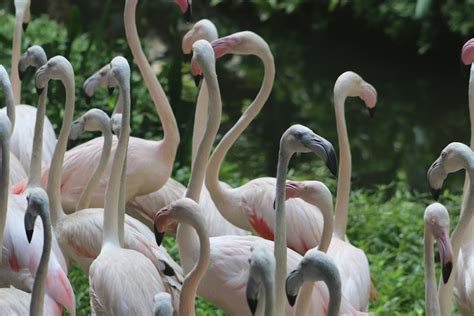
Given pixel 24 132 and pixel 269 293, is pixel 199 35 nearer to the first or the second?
pixel 24 132

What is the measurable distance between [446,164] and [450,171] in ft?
0.13

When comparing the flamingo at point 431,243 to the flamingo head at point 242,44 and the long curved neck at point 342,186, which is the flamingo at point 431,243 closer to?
the long curved neck at point 342,186

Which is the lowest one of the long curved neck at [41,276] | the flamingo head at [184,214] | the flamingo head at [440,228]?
the long curved neck at [41,276]

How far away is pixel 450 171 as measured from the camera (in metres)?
4.23

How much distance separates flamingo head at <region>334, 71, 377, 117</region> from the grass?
1.04 m

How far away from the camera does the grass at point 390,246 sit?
5.69 m

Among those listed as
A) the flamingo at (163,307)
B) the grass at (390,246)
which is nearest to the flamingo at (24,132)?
the grass at (390,246)

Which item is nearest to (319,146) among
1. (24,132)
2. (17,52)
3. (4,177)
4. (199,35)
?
(4,177)

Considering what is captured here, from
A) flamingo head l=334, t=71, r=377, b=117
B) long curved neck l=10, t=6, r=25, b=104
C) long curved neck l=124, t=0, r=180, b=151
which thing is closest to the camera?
flamingo head l=334, t=71, r=377, b=117

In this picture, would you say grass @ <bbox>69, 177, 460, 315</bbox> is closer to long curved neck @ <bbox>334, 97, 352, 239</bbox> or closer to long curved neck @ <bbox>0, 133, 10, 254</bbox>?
long curved neck @ <bbox>334, 97, 352, 239</bbox>

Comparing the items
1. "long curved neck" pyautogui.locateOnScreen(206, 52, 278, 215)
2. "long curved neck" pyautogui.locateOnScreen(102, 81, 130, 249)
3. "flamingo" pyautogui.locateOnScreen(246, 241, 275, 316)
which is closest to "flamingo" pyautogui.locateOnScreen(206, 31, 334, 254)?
"long curved neck" pyautogui.locateOnScreen(206, 52, 278, 215)

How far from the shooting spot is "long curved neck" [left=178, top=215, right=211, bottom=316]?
3961 millimetres

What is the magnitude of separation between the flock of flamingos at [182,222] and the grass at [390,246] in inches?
16.5

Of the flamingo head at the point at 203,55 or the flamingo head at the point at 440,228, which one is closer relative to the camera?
the flamingo head at the point at 440,228
